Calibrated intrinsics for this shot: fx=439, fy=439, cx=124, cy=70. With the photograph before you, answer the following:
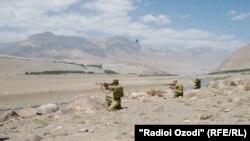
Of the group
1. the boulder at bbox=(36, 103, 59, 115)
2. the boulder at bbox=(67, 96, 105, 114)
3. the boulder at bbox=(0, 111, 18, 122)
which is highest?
the boulder at bbox=(67, 96, 105, 114)

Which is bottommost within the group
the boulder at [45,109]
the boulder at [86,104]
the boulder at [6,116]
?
the boulder at [6,116]

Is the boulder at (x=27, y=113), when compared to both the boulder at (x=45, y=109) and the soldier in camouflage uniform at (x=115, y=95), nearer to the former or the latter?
the boulder at (x=45, y=109)

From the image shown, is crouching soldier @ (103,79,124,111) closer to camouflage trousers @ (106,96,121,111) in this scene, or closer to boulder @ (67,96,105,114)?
camouflage trousers @ (106,96,121,111)

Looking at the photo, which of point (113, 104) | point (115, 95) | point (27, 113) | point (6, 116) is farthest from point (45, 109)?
point (115, 95)

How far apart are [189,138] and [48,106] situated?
15.5m

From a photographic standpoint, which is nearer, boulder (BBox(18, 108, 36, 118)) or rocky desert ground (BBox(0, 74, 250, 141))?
rocky desert ground (BBox(0, 74, 250, 141))

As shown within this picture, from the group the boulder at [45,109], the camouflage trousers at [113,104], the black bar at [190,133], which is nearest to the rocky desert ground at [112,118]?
the boulder at [45,109]

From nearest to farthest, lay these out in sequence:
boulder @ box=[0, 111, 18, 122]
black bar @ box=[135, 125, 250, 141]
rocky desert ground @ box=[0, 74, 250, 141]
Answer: black bar @ box=[135, 125, 250, 141] → rocky desert ground @ box=[0, 74, 250, 141] → boulder @ box=[0, 111, 18, 122]

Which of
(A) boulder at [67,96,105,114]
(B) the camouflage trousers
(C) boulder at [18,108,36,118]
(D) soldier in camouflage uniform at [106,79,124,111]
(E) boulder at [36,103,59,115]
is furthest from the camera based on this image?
(E) boulder at [36,103,59,115]

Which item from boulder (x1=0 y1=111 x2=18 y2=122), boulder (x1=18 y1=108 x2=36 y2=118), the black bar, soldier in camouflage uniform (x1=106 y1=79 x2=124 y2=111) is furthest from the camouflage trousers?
the black bar

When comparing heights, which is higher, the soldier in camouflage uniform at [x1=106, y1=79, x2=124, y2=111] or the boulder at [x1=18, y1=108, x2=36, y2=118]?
the soldier in camouflage uniform at [x1=106, y1=79, x2=124, y2=111]

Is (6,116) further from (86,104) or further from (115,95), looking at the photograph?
(115,95)

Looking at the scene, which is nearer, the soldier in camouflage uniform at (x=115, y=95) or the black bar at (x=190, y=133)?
the black bar at (x=190, y=133)

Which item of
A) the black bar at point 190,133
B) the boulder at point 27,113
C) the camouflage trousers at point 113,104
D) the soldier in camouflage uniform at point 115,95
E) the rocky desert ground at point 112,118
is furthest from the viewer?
the boulder at point 27,113
